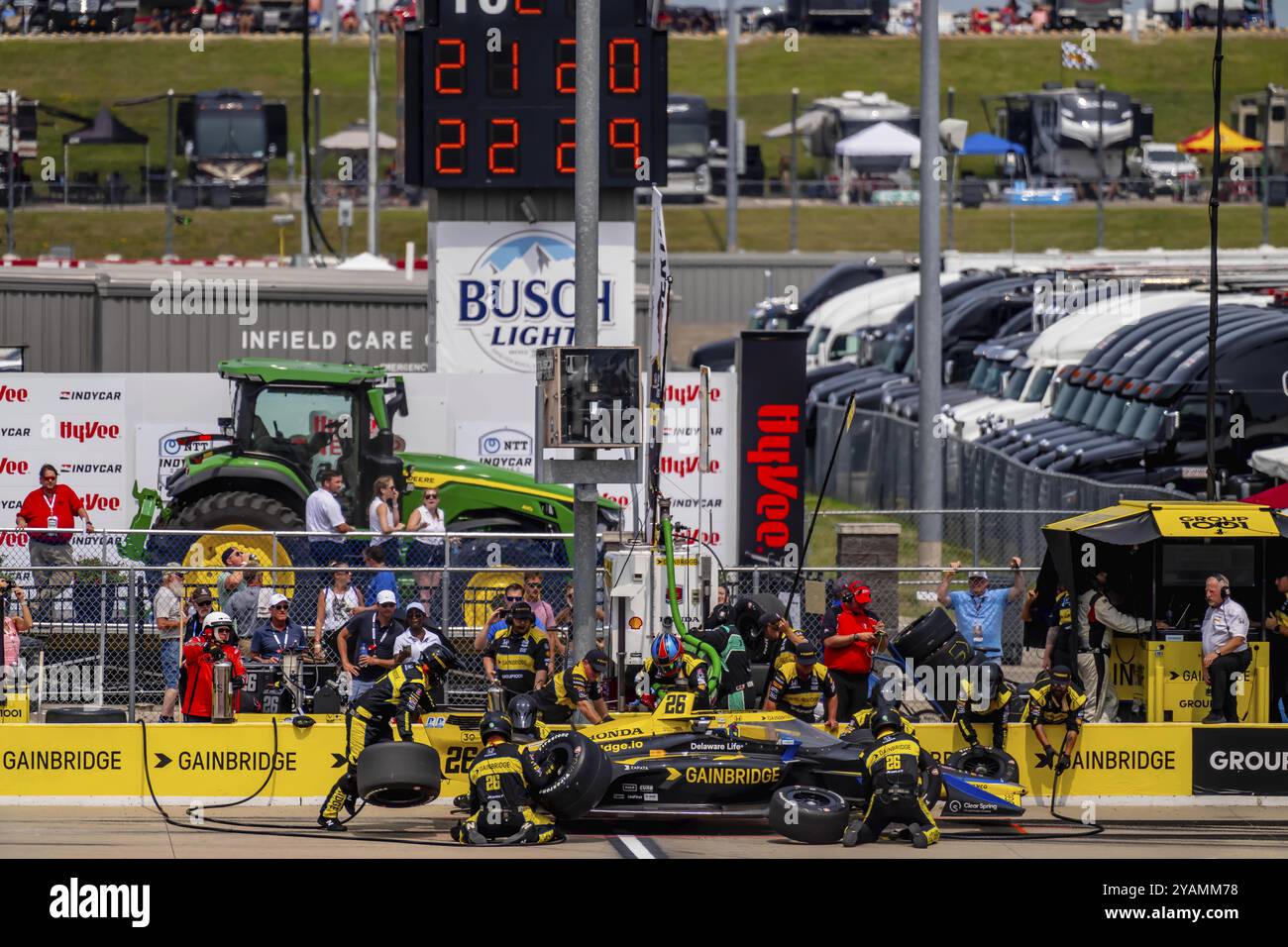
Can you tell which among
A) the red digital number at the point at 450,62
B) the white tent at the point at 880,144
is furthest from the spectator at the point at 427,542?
the white tent at the point at 880,144

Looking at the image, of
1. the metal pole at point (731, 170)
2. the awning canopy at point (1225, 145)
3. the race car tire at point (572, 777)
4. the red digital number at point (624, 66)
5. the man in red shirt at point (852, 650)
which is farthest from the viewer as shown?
the awning canopy at point (1225, 145)

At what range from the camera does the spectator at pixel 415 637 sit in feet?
54.5

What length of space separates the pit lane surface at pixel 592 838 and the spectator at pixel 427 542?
3552mm

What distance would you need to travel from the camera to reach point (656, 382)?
17.4 meters

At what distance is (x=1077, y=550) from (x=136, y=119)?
54163mm

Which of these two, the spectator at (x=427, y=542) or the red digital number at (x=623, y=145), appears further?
the red digital number at (x=623, y=145)

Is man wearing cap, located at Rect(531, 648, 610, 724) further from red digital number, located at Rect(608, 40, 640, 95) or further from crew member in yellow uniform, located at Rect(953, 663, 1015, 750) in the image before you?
red digital number, located at Rect(608, 40, 640, 95)

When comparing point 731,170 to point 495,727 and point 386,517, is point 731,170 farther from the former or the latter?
point 495,727

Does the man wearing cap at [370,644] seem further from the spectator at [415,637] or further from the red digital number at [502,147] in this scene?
the red digital number at [502,147]

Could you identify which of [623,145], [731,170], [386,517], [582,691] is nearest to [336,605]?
[386,517]

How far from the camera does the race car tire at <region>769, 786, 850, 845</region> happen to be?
13.9 metres

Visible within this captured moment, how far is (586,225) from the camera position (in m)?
15.5

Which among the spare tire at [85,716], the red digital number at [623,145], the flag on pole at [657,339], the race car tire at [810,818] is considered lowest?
the race car tire at [810,818]

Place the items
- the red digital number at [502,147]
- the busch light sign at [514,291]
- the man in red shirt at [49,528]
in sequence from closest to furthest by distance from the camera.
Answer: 1. the man in red shirt at [49,528]
2. the red digital number at [502,147]
3. the busch light sign at [514,291]
